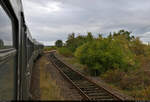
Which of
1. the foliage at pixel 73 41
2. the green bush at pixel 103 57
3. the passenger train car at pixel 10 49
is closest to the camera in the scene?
the passenger train car at pixel 10 49

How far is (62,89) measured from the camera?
880 cm

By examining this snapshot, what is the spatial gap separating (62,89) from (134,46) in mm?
17209

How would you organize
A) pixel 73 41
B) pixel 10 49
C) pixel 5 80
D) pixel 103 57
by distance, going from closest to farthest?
pixel 5 80, pixel 10 49, pixel 103 57, pixel 73 41

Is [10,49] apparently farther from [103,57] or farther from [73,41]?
[73,41]

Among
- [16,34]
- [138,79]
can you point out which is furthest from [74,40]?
[16,34]

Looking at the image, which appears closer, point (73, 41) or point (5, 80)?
point (5, 80)

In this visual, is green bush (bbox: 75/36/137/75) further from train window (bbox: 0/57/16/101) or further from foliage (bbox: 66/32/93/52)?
foliage (bbox: 66/32/93/52)

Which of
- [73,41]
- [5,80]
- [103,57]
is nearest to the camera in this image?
[5,80]

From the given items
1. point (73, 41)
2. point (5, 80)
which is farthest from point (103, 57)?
point (73, 41)

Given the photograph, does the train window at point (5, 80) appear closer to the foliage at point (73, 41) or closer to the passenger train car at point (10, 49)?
the passenger train car at point (10, 49)

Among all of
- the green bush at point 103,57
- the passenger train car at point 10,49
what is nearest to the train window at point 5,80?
the passenger train car at point 10,49

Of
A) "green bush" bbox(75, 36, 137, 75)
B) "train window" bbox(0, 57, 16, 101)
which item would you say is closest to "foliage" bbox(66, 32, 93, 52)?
"green bush" bbox(75, 36, 137, 75)

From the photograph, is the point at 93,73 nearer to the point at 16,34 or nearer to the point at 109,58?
the point at 109,58

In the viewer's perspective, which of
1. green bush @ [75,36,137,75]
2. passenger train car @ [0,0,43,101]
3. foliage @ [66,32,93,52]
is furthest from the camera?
foliage @ [66,32,93,52]
